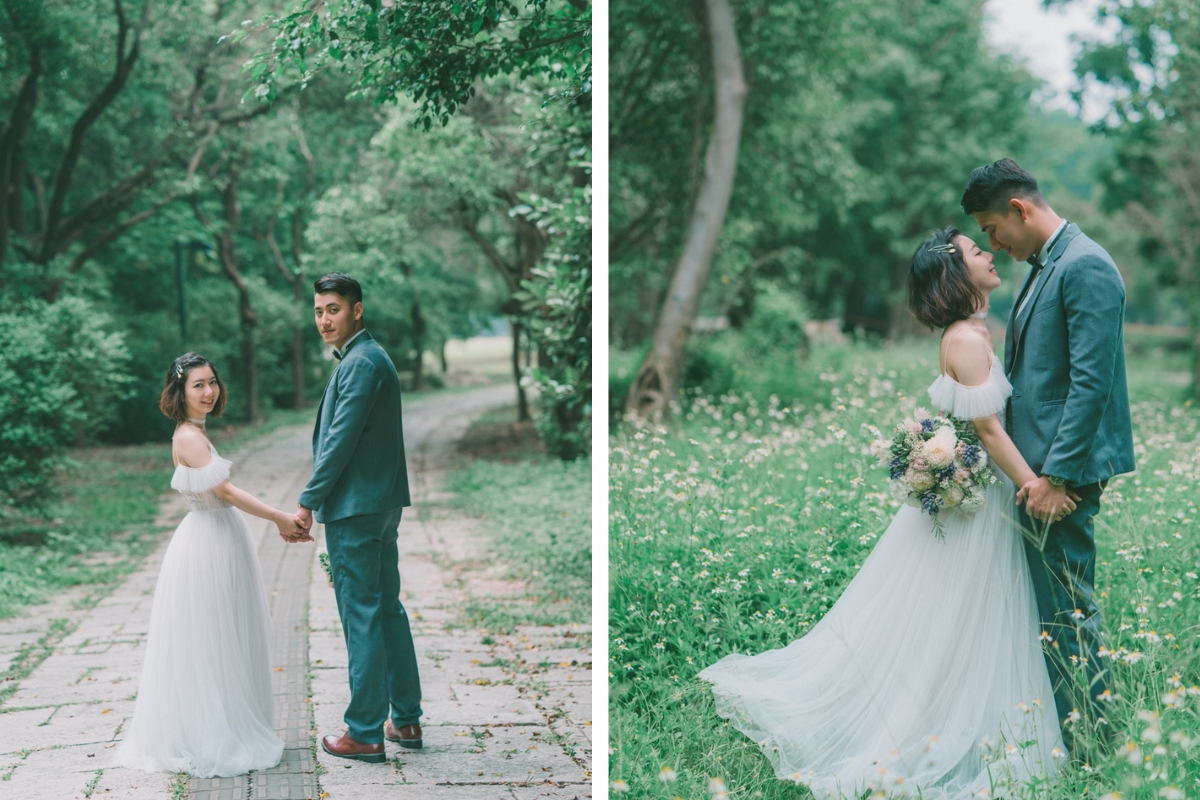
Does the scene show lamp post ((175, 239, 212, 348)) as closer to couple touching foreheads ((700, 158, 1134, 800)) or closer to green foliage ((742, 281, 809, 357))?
green foliage ((742, 281, 809, 357))

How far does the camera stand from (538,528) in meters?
8.67

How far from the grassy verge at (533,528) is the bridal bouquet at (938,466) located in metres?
3.30

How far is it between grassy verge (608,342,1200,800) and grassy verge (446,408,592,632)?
128 cm

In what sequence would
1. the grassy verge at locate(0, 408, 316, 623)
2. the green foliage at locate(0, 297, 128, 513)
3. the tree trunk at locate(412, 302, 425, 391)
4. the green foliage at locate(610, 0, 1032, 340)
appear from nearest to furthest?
the grassy verge at locate(0, 408, 316, 623)
the green foliage at locate(0, 297, 128, 513)
the green foliage at locate(610, 0, 1032, 340)
the tree trunk at locate(412, 302, 425, 391)

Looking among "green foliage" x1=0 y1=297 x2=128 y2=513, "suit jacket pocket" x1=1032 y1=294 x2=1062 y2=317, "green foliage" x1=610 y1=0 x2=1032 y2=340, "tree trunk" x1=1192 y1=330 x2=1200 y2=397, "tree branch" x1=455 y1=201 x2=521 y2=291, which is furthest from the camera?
"tree trunk" x1=1192 y1=330 x2=1200 y2=397

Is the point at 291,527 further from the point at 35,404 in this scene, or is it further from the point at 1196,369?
the point at 1196,369

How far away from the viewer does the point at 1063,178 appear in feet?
148

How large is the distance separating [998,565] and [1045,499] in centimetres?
33

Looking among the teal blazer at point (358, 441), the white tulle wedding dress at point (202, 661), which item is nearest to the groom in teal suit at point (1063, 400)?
the teal blazer at point (358, 441)

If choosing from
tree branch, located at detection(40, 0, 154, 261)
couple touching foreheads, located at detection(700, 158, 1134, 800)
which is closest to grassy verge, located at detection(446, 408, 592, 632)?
couple touching foreheads, located at detection(700, 158, 1134, 800)

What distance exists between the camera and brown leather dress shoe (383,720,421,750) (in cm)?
405

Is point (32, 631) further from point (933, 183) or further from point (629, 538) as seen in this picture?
point (933, 183)

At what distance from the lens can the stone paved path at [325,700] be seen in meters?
3.64

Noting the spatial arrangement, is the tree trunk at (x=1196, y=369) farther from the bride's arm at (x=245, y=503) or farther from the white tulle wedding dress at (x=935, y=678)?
the bride's arm at (x=245, y=503)
